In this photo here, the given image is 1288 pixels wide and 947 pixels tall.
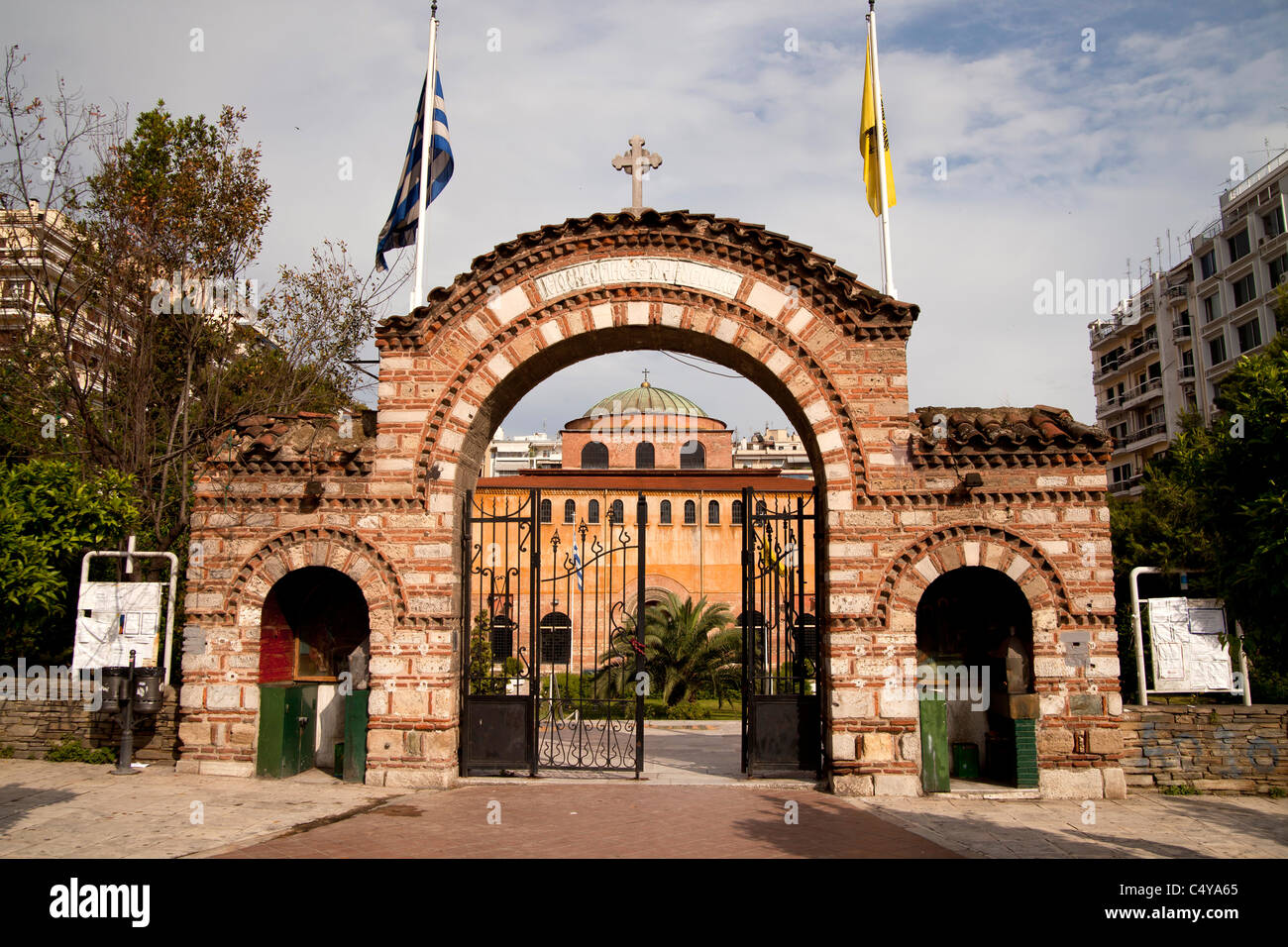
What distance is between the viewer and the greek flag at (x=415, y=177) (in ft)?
44.2

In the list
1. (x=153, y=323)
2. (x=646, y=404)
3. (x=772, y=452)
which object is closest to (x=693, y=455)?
(x=646, y=404)

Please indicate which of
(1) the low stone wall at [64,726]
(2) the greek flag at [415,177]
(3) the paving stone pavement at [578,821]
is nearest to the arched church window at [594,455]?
(2) the greek flag at [415,177]

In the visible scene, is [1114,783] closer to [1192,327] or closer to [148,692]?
[148,692]

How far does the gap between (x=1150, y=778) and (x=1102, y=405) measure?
45.2 m

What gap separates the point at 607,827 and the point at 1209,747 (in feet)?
25.2

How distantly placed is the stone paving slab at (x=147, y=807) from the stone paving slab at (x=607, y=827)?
1.91 ft

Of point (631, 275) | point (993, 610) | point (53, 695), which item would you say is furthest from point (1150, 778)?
point (53, 695)

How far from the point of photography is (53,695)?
12984 millimetres

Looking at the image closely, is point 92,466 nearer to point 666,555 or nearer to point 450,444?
point 450,444

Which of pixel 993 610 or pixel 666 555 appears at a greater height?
pixel 666 555

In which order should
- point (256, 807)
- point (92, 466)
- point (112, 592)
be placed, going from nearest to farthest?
point (256, 807), point (112, 592), point (92, 466)

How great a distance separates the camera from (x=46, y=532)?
12.5m

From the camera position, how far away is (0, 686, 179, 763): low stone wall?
12500 millimetres

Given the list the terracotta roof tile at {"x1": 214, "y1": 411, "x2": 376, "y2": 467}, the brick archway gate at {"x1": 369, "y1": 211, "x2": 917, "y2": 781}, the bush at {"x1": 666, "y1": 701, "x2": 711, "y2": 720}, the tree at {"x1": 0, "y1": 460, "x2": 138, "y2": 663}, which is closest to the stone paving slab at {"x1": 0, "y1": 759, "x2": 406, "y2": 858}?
the tree at {"x1": 0, "y1": 460, "x2": 138, "y2": 663}
